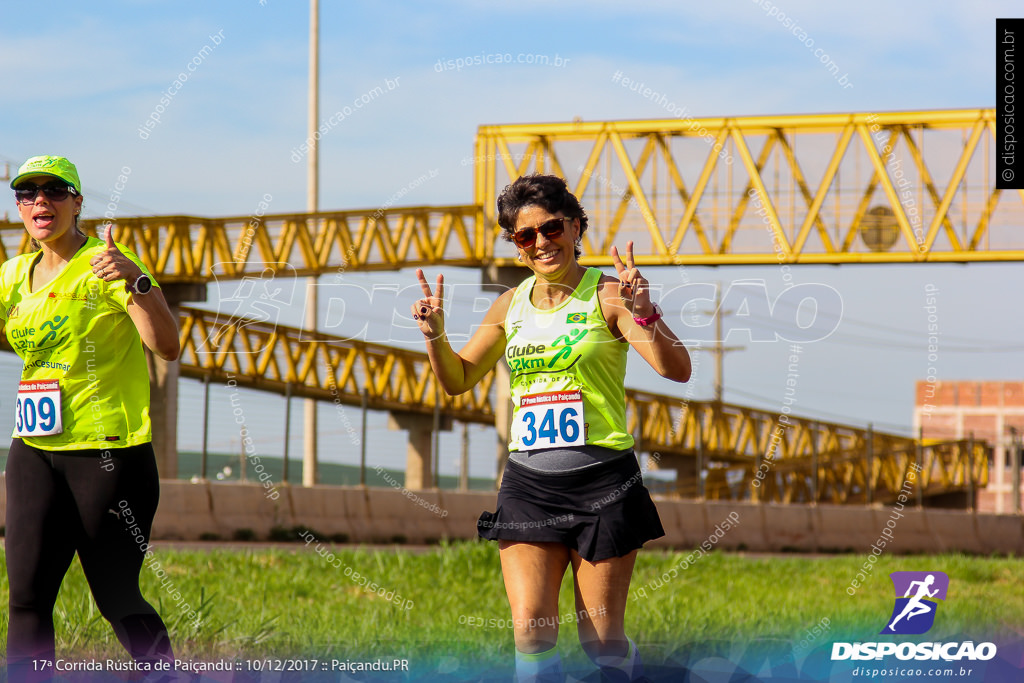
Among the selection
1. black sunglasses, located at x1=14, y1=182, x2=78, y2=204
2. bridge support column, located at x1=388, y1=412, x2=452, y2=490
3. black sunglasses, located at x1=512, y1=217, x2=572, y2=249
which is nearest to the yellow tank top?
black sunglasses, located at x1=512, y1=217, x2=572, y2=249

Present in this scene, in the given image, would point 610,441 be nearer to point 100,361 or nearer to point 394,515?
point 100,361

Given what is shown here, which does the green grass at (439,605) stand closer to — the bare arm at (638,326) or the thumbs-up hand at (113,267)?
the bare arm at (638,326)

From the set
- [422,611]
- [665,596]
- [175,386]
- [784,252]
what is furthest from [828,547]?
[422,611]

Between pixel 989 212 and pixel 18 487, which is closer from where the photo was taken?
pixel 18 487

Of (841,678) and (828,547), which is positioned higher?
(841,678)

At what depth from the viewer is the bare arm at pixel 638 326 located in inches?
186

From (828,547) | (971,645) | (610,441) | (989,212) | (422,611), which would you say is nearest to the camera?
(610,441)

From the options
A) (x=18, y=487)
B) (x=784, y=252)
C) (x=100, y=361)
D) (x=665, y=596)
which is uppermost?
(x=784, y=252)

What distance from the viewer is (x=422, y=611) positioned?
9906mm

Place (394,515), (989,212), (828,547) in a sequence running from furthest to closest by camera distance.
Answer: (989,212) → (828,547) → (394,515)

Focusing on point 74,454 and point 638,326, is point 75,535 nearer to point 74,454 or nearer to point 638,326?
point 74,454

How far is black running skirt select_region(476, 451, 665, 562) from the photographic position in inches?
189

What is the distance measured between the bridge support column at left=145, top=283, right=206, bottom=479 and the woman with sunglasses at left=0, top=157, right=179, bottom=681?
666 inches

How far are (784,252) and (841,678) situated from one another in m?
23.4
